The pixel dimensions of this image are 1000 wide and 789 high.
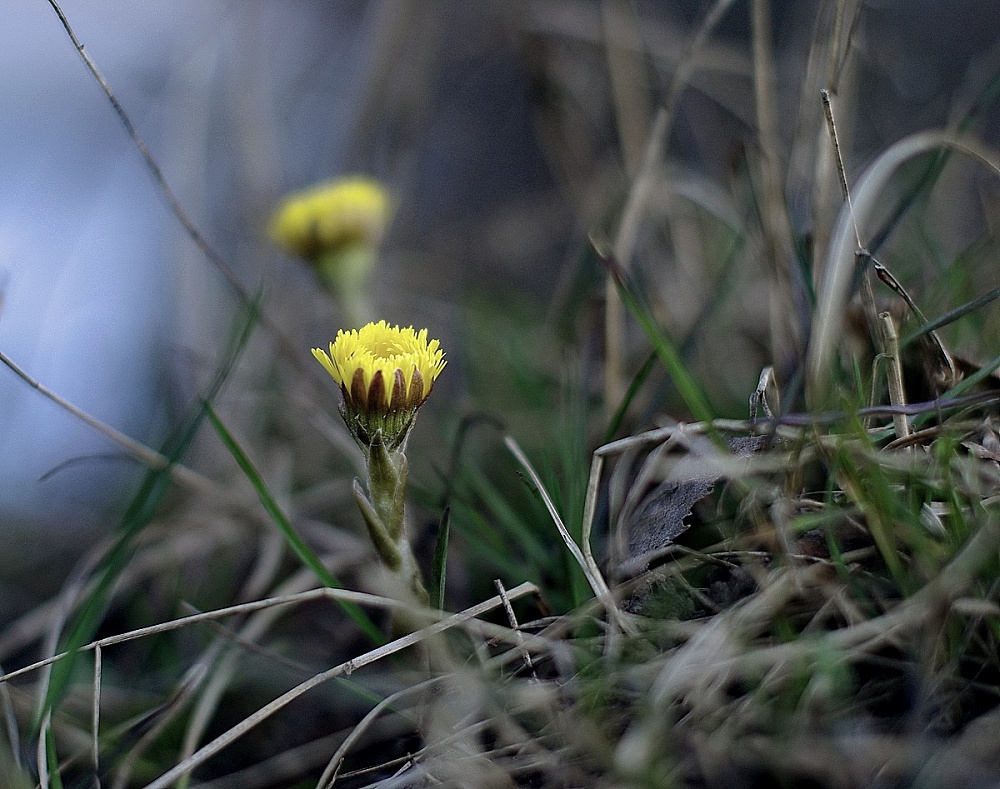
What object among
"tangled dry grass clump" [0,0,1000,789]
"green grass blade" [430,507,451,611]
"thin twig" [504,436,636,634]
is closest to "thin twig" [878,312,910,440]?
"tangled dry grass clump" [0,0,1000,789]

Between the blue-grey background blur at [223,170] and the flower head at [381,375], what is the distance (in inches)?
18.2

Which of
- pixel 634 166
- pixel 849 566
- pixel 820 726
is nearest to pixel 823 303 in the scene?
pixel 849 566

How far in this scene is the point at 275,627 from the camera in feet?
3.12

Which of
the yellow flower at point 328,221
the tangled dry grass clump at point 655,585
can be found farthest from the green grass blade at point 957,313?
the yellow flower at point 328,221

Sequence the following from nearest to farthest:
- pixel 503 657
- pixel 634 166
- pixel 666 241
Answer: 1. pixel 503 657
2. pixel 634 166
3. pixel 666 241

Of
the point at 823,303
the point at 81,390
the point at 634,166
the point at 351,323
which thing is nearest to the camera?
the point at 823,303

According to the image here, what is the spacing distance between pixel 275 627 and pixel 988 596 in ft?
2.52

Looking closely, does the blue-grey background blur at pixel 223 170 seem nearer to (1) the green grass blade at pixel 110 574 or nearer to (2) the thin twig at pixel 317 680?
(1) the green grass blade at pixel 110 574

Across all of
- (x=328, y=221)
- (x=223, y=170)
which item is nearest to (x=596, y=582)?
(x=328, y=221)

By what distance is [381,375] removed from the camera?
60 centimetres

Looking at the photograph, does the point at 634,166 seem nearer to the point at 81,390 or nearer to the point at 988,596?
the point at 988,596

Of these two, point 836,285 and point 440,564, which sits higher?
point 836,285

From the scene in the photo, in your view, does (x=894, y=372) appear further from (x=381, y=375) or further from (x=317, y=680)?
(x=317, y=680)

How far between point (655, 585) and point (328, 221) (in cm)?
79
